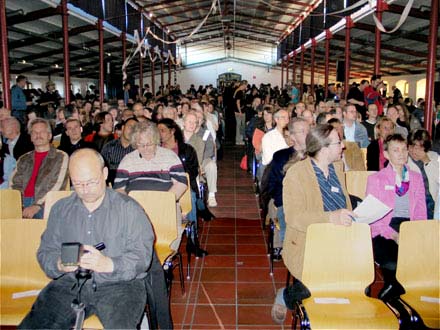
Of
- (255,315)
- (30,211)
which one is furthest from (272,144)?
(30,211)

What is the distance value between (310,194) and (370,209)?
0.36m

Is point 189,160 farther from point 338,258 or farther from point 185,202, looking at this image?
point 338,258

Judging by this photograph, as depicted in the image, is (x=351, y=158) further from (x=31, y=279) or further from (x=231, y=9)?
(x=231, y=9)

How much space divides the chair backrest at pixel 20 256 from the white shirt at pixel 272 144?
9.52 feet

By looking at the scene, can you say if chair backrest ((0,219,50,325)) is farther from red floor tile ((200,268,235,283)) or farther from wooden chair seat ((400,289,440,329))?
wooden chair seat ((400,289,440,329))

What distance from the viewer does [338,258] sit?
2525mm

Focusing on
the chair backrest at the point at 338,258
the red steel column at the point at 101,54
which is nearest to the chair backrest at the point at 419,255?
the chair backrest at the point at 338,258

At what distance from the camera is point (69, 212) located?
229 cm

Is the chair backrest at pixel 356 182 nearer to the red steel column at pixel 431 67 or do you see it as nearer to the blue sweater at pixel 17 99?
the red steel column at pixel 431 67

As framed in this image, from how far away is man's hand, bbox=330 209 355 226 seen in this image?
2.50 m

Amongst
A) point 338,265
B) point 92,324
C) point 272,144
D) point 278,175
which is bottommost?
point 92,324

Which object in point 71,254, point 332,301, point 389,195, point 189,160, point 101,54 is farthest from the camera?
point 101,54

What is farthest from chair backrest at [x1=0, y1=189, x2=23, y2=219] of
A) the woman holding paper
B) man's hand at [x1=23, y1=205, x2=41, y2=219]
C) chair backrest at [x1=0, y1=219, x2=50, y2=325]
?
the woman holding paper

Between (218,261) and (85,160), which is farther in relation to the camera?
(218,261)
